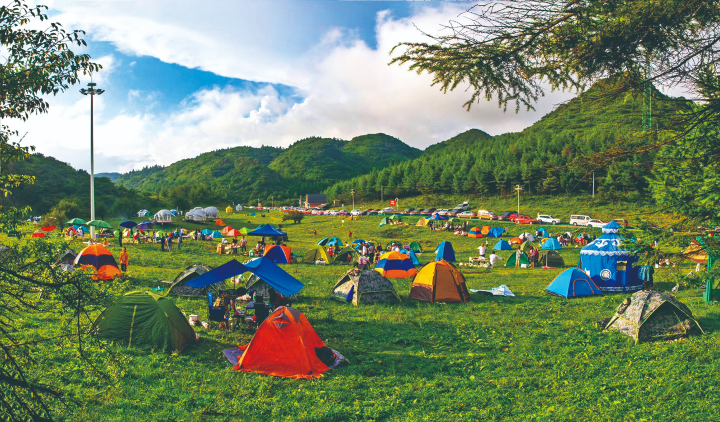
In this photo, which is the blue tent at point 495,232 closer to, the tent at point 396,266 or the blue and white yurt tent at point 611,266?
the blue and white yurt tent at point 611,266

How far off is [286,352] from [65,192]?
92.8 metres

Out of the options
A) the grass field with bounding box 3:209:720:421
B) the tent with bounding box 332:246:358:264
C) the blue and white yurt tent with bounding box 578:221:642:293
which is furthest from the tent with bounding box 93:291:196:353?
the tent with bounding box 332:246:358:264

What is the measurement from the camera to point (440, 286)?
1628cm

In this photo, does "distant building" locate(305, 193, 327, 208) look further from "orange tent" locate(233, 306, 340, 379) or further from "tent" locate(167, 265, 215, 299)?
"orange tent" locate(233, 306, 340, 379)

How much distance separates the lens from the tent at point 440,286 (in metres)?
16.2

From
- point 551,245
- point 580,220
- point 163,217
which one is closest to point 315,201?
point 163,217

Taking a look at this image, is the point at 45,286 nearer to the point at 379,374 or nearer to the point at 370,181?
the point at 379,374

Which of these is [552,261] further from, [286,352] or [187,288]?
[286,352]

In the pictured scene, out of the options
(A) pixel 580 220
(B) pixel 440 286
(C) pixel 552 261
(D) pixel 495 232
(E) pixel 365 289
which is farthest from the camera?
(A) pixel 580 220

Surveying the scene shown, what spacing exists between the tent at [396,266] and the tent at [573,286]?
7299 millimetres

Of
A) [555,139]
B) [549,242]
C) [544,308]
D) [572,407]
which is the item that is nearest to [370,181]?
[555,139]

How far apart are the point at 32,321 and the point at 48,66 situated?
983cm

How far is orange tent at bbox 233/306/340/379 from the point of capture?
9.12 metres

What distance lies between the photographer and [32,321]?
39.5 ft
